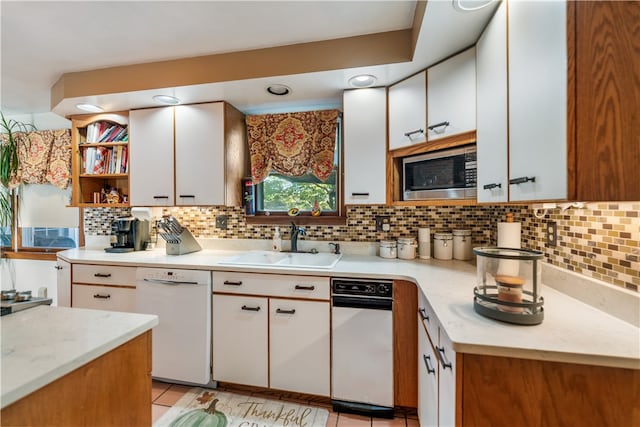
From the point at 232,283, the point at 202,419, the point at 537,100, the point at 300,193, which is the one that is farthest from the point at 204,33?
the point at 202,419

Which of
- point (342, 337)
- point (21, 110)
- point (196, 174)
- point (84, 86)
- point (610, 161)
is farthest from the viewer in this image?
point (21, 110)

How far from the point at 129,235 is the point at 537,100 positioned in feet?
9.53

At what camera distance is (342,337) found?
162cm

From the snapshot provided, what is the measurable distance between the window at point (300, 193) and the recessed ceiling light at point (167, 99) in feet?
3.04

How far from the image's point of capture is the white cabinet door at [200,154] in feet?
6.90

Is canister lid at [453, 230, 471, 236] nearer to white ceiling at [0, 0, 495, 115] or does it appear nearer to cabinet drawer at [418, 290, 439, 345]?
cabinet drawer at [418, 290, 439, 345]

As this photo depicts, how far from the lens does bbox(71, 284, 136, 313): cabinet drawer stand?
195cm

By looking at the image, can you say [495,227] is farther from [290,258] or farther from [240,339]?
[240,339]

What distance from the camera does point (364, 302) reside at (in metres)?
1.59

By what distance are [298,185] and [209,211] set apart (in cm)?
88

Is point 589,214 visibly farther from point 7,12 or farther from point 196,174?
point 7,12

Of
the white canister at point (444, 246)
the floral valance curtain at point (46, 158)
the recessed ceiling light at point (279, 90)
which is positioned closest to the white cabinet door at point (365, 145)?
the recessed ceiling light at point (279, 90)

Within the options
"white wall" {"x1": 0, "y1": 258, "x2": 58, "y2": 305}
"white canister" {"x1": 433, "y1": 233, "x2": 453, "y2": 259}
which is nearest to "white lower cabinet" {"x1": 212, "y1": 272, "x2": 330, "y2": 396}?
"white canister" {"x1": 433, "y1": 233, "x2": 453, "y2": 259}

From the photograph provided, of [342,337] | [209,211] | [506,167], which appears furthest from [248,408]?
[506,167]
